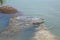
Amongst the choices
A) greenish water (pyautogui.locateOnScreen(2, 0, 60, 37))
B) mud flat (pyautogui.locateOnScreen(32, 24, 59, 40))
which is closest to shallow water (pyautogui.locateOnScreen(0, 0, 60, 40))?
greenish water (pyautogui.locateOnScreen(2, 0, 60, 37))

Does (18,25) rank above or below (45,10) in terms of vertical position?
above

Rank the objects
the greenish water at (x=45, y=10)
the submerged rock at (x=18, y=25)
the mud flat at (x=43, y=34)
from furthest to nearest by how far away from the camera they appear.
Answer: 1. the greenish water at (x=45, y=10)
2. the submerged rock at (x=18, y=25)
3. the mud flat at (x=43, y=34)

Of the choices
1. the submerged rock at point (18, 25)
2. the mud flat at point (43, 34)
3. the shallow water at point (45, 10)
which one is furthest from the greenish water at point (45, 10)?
the submerged rock at point (18, 25)

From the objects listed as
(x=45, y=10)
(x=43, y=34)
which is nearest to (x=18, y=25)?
(x=43, y=34)

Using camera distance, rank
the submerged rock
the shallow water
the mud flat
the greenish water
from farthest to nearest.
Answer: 1. the greenish water
2. the shallow water
3. the submerged rock
4. the mud flat

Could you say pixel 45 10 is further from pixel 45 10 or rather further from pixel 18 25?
pixel 18 25

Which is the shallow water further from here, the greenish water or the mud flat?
the mud flat

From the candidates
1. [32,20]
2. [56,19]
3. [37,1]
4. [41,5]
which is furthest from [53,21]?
[37,1]

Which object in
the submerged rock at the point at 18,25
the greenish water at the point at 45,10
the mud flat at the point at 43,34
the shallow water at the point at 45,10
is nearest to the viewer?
the mud flat at the point at 43,34

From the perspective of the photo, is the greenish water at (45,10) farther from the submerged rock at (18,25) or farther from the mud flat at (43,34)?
the submerged rock at (18,25)
